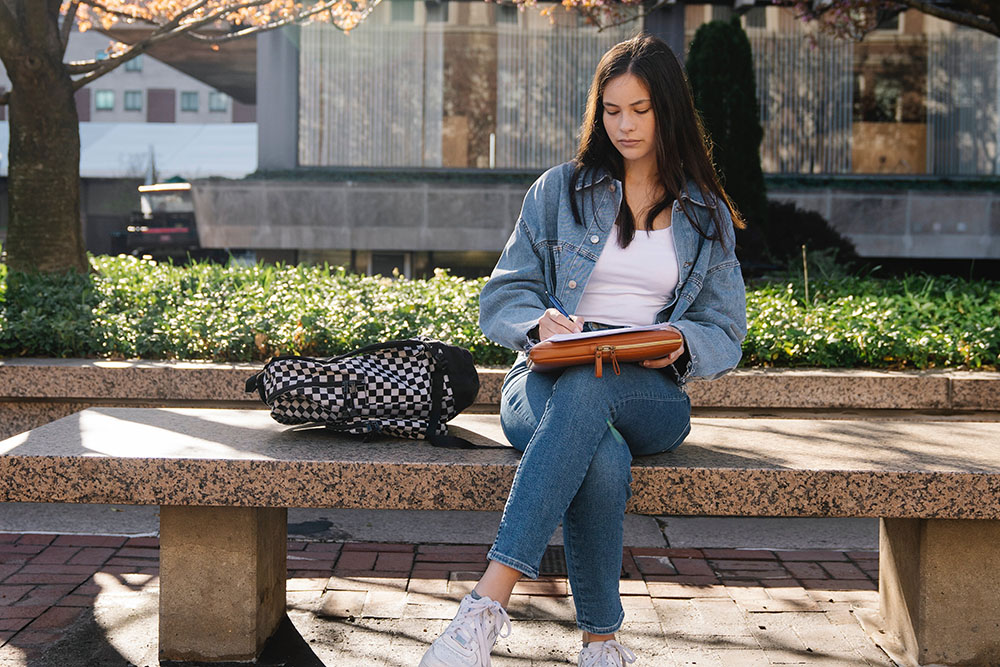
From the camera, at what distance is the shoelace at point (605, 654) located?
280 centimetres

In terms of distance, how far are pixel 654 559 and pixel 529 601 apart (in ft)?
2.69

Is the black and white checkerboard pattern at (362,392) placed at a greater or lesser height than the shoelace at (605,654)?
greater

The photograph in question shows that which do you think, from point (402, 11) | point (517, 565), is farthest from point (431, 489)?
point (402, 11)

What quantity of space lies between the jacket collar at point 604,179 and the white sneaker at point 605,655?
4.51 feet

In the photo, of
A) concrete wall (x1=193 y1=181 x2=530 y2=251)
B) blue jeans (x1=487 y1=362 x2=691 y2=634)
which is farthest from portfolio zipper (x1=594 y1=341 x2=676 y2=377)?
concrete wall (x1=193 y1=181 x2=530 y2=251)

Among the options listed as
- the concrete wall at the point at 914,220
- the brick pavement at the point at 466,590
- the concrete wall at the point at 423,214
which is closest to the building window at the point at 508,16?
the concrete wall at the point at 423,214

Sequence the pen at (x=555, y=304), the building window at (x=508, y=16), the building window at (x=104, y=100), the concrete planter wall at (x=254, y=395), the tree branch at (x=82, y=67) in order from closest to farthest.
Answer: the pen at (x=555, y=304) → the concrete planter wall at (x=254, y=395) → the tree branch at (x=82, y=67) → the building window at (x=508, y=16) → the building window at (x=104, y=100)

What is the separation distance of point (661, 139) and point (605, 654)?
1544 mm

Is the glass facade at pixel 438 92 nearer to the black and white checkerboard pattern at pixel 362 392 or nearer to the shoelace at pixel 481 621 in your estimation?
the black and white checkerboard pattern at pixel 362 392

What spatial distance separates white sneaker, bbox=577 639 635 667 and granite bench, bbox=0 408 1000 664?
39 cm

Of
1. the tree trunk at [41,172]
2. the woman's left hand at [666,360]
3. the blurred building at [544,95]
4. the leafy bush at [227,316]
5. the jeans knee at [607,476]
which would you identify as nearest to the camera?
the jeans knee at [607,476]

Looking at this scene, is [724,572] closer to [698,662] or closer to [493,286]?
[698,662]

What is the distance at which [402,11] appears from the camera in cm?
1495

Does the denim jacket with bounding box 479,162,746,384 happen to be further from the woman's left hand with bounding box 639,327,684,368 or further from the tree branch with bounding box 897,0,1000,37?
the tree branch with bounding box 897,0,1000,37
